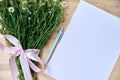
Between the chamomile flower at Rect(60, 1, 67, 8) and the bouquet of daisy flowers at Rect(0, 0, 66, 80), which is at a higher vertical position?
the chamomile flower at Rect(60, 1, 67, 8)

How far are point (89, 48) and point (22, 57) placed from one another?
0.21 metres

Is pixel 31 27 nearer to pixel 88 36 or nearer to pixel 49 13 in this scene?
pixel 49 13

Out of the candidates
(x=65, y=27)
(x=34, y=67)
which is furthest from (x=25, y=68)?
(x=65, y=27)

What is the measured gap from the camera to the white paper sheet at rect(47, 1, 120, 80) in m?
0.73

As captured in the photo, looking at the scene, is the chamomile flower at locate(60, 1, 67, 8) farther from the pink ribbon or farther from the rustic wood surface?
the pink ribbon

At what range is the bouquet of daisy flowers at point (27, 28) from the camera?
0.70 m

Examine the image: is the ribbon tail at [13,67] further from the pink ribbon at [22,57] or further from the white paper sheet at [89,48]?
the white paper sheet at [89,48]

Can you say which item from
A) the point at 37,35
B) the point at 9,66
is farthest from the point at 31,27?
the point at 9,66

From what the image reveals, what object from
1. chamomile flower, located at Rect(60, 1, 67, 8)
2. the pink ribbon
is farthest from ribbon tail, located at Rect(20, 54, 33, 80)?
chamomile flower, located at Rect(60, 1, 67, 8)

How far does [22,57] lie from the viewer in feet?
2.29

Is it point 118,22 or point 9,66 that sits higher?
point 118,22

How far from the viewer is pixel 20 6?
0.72m

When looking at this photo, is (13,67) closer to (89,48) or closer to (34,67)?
(34,67)

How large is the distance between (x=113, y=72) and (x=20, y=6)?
1.19 feet
